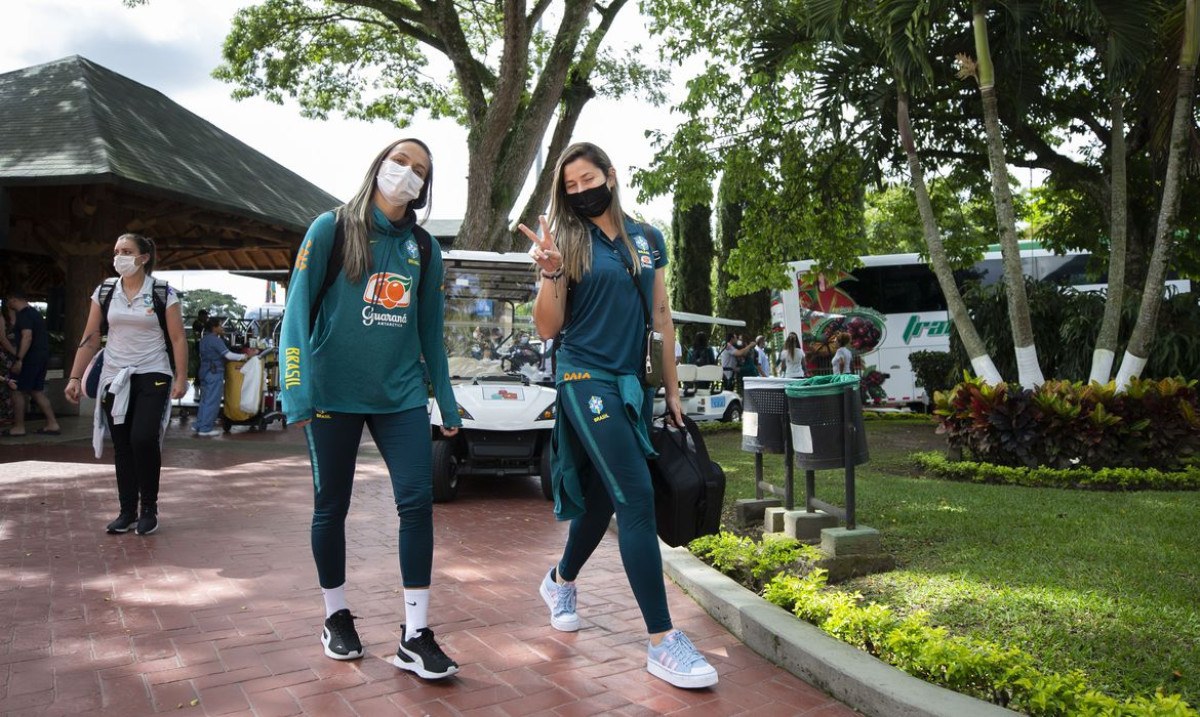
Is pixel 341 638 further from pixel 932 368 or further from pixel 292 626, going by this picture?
pixel 932 368

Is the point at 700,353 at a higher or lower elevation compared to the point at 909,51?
lower

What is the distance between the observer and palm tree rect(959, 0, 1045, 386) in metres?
9.27

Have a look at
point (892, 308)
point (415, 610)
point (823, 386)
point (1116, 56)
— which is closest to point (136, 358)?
point (415, 610)

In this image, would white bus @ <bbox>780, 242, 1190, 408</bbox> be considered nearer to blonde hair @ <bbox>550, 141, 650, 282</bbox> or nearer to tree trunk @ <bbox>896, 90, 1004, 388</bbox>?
tree trunk @ <bbox>896, 90, 1004, 388</bbox>

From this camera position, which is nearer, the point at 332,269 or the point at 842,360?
the point at 332,269

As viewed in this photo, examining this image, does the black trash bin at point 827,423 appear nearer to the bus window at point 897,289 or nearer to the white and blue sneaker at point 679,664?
the white and blue sneaker at point 679,664

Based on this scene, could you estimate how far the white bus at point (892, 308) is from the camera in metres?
21.6

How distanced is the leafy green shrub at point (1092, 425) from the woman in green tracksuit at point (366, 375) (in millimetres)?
7064

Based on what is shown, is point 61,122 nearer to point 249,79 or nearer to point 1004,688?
point 249,79

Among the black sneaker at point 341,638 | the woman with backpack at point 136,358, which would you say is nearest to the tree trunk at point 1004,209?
the woman with backpack at point 136,358

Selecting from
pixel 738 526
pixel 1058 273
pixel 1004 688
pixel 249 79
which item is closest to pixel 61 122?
A: pixel 249 79

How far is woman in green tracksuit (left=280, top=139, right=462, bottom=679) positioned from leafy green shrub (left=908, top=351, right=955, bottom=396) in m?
16.4

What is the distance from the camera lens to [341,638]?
12.4ft

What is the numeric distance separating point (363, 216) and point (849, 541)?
2867 millimetres
